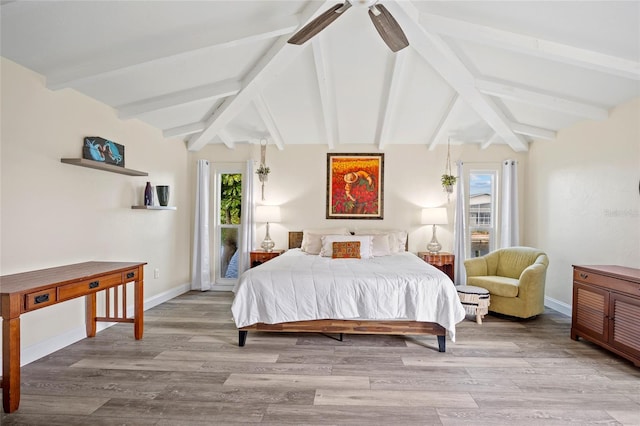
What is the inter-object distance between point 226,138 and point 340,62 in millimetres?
2489

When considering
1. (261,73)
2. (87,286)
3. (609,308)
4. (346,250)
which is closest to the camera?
A: (87,286)

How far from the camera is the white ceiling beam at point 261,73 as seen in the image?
2.89 meters

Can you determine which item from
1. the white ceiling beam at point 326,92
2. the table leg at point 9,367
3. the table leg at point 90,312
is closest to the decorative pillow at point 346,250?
the white ceiling beam at point 326,92

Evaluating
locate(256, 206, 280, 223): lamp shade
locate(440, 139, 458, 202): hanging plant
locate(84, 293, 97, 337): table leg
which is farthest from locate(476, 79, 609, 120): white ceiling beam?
locate(84, 293, 97, 337): table leg

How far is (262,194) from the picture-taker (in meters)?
5.58

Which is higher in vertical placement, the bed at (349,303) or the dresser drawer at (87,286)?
the dresser drawer at (87,286)

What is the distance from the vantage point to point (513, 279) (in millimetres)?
4215

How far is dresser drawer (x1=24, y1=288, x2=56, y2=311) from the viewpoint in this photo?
216 cm

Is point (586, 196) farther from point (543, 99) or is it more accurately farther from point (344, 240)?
point (344, 240)

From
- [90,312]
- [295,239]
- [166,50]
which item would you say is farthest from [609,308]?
[90,312]

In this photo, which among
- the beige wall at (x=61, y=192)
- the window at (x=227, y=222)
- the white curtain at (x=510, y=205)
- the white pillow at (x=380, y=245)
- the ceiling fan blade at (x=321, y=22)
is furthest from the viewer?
the window at (x=227, y=222)

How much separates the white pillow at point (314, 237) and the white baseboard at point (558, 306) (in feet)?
10.1

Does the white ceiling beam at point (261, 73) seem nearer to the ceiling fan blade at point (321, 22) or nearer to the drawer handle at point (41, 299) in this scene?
the ceiling fan blade at point (321, 22)

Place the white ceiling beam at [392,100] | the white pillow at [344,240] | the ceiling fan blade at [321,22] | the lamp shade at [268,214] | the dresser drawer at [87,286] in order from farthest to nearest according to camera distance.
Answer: the lamp shade at [268,214] → the white pillow at [344,240] → the white ceiling beam at [392,100] → the dresser drawer at [87,286] → the ceiling fan blade at [321,22]
